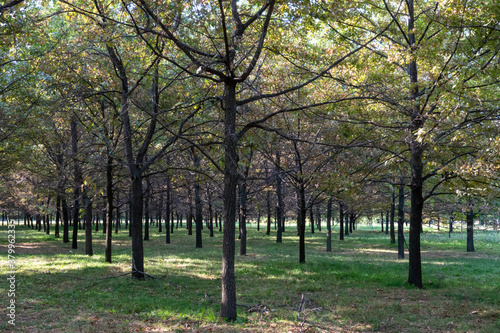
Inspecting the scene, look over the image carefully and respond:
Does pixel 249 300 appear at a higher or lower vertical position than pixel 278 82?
lower

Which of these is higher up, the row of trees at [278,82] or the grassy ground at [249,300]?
the row of trees at [278,82]

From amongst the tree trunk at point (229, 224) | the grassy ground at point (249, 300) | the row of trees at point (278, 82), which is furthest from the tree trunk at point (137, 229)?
the tree trunk at point (229, 224)

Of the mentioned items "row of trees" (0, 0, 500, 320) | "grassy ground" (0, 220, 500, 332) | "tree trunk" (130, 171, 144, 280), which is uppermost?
"row of trees" (0, 0, 500, 320)

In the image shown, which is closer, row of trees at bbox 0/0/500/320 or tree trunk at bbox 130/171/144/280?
row of trees at bbox 0/0/500/320

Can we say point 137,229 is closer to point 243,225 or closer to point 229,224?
point 229,224

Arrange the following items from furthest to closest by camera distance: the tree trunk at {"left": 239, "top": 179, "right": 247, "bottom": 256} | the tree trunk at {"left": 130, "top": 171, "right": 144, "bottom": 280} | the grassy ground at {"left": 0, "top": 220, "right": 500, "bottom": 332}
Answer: the tree trunk at {"left": 239, "top": 179, "right": 247, "bottom": 256} < the tree trunk at {"left": 130, "top": 171, "right": 144, "bottom": 280} < the grassy ground at {"left": 0, "top": 220, "right": 500, "bottom": 332}

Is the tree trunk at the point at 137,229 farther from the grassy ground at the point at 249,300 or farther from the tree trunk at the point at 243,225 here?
the tree trunk at the point at 243,225

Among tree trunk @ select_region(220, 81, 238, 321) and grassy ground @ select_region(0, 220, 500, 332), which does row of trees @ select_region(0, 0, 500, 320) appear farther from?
grassy ground @ select_region(0, 220, 500, 332)

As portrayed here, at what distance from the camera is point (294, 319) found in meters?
7.16

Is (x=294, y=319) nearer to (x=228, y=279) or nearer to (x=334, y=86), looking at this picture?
(x=228, y=279)

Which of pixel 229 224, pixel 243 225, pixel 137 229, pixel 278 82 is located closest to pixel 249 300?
pixel 229 224

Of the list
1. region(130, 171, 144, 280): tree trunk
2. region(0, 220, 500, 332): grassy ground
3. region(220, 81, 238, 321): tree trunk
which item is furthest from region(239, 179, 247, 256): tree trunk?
region(220, 81, 238, 321): tree trunk

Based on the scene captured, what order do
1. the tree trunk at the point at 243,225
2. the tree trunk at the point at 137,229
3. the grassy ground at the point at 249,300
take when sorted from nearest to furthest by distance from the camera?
the grassy ground at the point at 249,300, the tree trunk at the point at 137,229, the tree trunk at the point at 243,225

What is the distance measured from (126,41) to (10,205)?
31649mm
